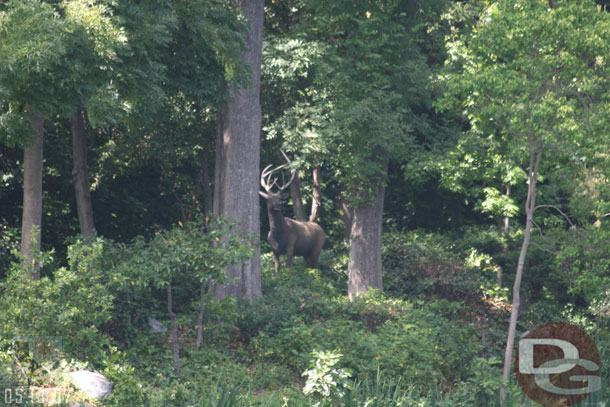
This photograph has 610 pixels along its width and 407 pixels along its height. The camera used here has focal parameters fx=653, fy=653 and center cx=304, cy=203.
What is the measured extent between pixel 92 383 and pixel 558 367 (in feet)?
25.6

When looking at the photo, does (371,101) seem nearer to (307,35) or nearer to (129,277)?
(307,35)

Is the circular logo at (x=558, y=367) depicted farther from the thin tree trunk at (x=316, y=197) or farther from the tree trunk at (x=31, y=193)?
the tree trunk at (x=31, y=193)

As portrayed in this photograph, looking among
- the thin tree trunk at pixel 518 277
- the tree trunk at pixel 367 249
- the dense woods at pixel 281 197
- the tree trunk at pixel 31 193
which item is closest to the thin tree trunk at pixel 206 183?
the dense woods at pixel 281 197

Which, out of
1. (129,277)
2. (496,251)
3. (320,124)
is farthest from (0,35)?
(496,251)

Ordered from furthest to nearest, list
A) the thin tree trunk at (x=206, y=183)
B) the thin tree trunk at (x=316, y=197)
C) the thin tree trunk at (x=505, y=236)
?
the thin tree trunk at (x=206, y=183) < the thin tree trunk at (x=316, y=197) < the thin tree trunk at (x=505, y=236)

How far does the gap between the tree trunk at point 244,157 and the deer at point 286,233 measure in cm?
153

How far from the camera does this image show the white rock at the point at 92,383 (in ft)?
27.0

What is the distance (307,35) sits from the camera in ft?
60.0

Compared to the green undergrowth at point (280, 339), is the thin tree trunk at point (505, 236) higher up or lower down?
higher up

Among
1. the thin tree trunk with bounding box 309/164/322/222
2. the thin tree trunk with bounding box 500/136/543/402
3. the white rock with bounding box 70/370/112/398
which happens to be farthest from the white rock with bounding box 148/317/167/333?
the thin tree trunk with bounding box 309/164/322/222

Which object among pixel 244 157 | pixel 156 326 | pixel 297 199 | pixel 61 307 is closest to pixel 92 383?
pixel 61 307

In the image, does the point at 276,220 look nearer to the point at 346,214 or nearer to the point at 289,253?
the point at 289,253

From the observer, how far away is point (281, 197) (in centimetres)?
1709

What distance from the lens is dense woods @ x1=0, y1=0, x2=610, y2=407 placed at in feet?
30.9
